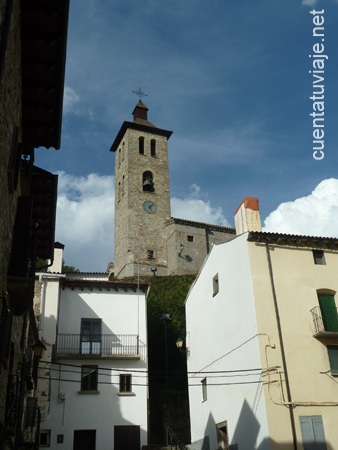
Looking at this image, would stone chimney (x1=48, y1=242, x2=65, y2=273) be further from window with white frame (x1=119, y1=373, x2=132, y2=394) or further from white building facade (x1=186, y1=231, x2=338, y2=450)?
white building facade (x1=186, y1=231, x2=338, y2=450)

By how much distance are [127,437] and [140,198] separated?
3223 centimetres

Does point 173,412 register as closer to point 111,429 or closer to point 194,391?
point 194,391

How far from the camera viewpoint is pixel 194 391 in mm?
23922

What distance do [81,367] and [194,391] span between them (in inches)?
230

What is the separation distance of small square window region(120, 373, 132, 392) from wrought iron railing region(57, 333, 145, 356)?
3.40ft

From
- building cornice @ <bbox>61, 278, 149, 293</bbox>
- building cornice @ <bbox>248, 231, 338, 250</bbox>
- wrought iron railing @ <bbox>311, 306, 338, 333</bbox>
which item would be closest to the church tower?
building cornice @ <bbox>61, 278, 149, 293</bbox>

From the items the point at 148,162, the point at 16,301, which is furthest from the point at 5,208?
the point at 148,162

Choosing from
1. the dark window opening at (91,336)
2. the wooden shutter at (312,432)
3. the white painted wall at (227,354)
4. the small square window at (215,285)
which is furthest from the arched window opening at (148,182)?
the wooden shutter at (312,432)

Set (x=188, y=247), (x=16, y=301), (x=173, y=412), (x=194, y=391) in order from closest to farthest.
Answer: (x=16, y=301) < (x=194, y=391) < (x=173, y=412) < (x=188, y=247)

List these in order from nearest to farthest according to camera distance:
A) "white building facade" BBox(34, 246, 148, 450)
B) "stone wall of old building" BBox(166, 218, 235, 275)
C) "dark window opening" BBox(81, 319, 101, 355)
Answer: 1. "white building facade" BBox(34, 246, 148, 450)
2. "dark window opening" BBox(81, 319, 101, 355)
3. "stone wall of old building" BBox(166, 218, 235, 275)

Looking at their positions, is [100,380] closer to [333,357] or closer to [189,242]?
[333,357]

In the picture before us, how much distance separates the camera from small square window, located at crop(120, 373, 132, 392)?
2270 centimetres

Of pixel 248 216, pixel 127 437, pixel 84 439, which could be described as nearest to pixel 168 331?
pixel 127 437

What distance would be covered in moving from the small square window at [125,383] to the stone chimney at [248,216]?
29.4 feet
